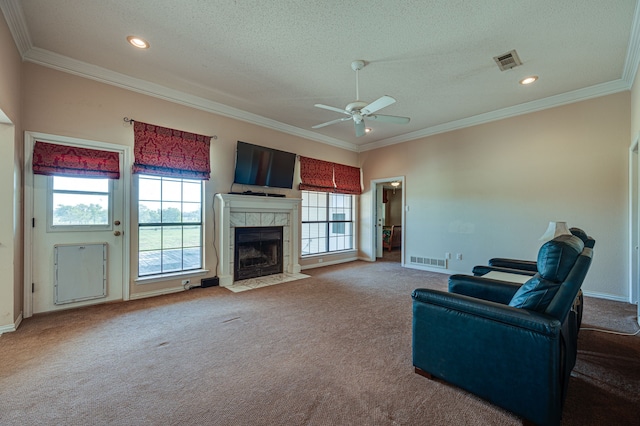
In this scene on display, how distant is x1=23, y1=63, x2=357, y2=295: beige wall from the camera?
3.16m

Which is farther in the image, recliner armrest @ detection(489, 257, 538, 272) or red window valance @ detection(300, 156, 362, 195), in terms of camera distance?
red window valance @ detection(300, 156, 362, 195)

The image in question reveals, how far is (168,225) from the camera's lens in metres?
4.09

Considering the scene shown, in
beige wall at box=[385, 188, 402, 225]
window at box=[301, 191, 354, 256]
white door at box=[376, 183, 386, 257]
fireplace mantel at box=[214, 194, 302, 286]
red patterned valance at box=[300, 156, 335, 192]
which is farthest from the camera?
beige wall at box=[385, 188, 402, 225]

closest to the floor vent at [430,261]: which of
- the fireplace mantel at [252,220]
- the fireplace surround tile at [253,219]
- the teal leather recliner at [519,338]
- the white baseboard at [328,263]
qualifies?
the white baseboard at [328,263]

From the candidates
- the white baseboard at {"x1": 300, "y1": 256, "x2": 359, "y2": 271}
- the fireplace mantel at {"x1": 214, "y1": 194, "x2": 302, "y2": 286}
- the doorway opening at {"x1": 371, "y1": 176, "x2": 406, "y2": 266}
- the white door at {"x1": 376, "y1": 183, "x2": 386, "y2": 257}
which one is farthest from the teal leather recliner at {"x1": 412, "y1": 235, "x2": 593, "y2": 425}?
the white door at {"x1": 376, "y1": 183, "x2": 386, "y2": 257}

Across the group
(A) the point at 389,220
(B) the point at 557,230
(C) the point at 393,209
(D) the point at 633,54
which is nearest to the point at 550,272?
(B) the point at 557,230

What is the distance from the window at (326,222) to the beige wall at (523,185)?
59.6 inches

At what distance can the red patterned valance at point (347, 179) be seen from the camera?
21.6ft

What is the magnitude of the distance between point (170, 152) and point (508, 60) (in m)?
4.61

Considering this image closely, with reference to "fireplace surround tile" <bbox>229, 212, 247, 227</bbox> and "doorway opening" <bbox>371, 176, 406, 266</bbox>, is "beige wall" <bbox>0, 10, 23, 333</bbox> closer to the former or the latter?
"fireplace surround tile" <bbox>229, 212, 247, 227</bbox>

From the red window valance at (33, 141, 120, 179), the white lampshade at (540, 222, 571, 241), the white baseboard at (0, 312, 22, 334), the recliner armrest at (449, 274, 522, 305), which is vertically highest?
the red window valance at (33, 141, 120, 179)

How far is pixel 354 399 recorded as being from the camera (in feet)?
5.85

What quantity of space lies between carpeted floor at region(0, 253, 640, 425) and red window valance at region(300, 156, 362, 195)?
3.14 metres

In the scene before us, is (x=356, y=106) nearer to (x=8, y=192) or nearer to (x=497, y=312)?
(x=497, y=312)
